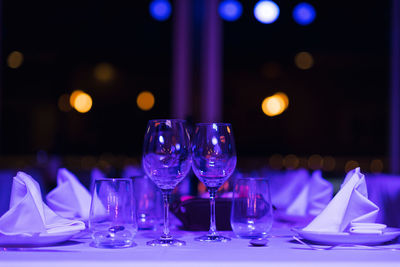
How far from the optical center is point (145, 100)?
622 cm

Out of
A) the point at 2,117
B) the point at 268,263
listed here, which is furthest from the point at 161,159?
the point at 2,117

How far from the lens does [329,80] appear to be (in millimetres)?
6488

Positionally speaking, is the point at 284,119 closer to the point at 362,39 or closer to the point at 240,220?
the point at 362,39

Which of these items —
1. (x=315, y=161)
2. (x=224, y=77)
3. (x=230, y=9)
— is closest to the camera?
(x=230, y=9)

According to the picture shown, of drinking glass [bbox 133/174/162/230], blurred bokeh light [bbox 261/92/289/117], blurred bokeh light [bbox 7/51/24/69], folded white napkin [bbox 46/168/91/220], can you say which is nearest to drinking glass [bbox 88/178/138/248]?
drinking glass [bbox 133/174/162/230]

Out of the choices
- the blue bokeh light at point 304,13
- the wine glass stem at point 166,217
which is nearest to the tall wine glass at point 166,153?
the wine glass stem at point 166,217

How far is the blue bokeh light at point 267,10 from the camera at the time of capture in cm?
493

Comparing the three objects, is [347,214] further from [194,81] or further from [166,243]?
[194,81]

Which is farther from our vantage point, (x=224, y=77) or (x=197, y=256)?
(x=224, y=77)

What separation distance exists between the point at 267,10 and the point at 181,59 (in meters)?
1.02

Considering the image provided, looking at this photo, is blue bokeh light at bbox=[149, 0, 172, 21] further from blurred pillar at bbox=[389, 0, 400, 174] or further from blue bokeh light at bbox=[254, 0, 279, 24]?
blurred pillar at bbox=[389, 0, 400, 174]

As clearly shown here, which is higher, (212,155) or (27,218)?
(212,155)

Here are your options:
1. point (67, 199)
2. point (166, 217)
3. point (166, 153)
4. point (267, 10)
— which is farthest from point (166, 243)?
point (267, 10)

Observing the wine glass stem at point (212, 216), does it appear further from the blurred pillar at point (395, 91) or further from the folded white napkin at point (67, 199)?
the blurred pillar at point (395, 91)
